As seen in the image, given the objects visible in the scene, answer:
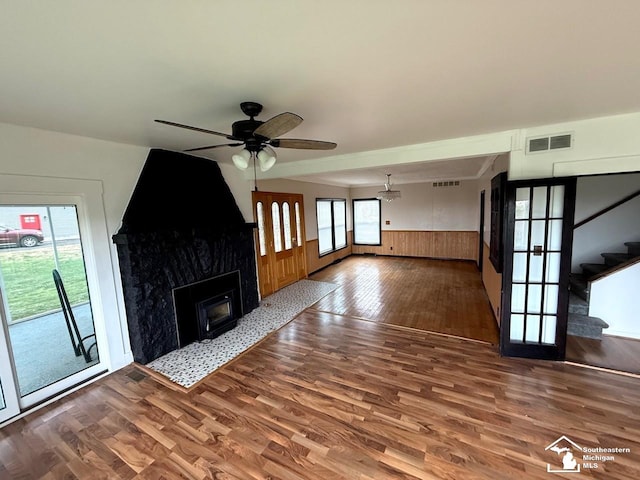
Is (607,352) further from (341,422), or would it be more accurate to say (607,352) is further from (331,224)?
(331,224)

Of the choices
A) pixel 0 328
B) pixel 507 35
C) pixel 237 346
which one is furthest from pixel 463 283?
pixel 0 328

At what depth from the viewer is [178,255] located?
3441mm

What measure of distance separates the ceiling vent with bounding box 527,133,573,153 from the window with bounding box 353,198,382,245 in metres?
6.24

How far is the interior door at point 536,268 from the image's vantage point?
2.78 m

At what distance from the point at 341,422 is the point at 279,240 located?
13.2 feet

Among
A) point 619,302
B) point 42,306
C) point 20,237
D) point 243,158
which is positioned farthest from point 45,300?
point 619,302

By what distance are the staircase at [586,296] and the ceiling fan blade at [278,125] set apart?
14.2 feet

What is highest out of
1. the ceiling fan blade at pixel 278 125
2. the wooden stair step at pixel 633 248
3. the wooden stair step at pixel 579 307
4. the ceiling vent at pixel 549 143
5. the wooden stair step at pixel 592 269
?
the ceiling vent at pixel 549 143

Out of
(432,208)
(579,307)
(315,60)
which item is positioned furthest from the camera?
(432,208)

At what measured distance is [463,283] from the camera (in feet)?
19.0

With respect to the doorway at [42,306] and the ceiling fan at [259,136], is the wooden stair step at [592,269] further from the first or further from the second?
the doorway at [42,306]

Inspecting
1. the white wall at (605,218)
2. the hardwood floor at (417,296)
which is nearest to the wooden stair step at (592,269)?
the white wall at (605,218)

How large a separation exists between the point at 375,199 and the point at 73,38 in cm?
844

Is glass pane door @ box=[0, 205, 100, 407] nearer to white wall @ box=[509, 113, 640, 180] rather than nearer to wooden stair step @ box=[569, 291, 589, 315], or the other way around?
white wall @ box=[509, 113, 640, 180]
